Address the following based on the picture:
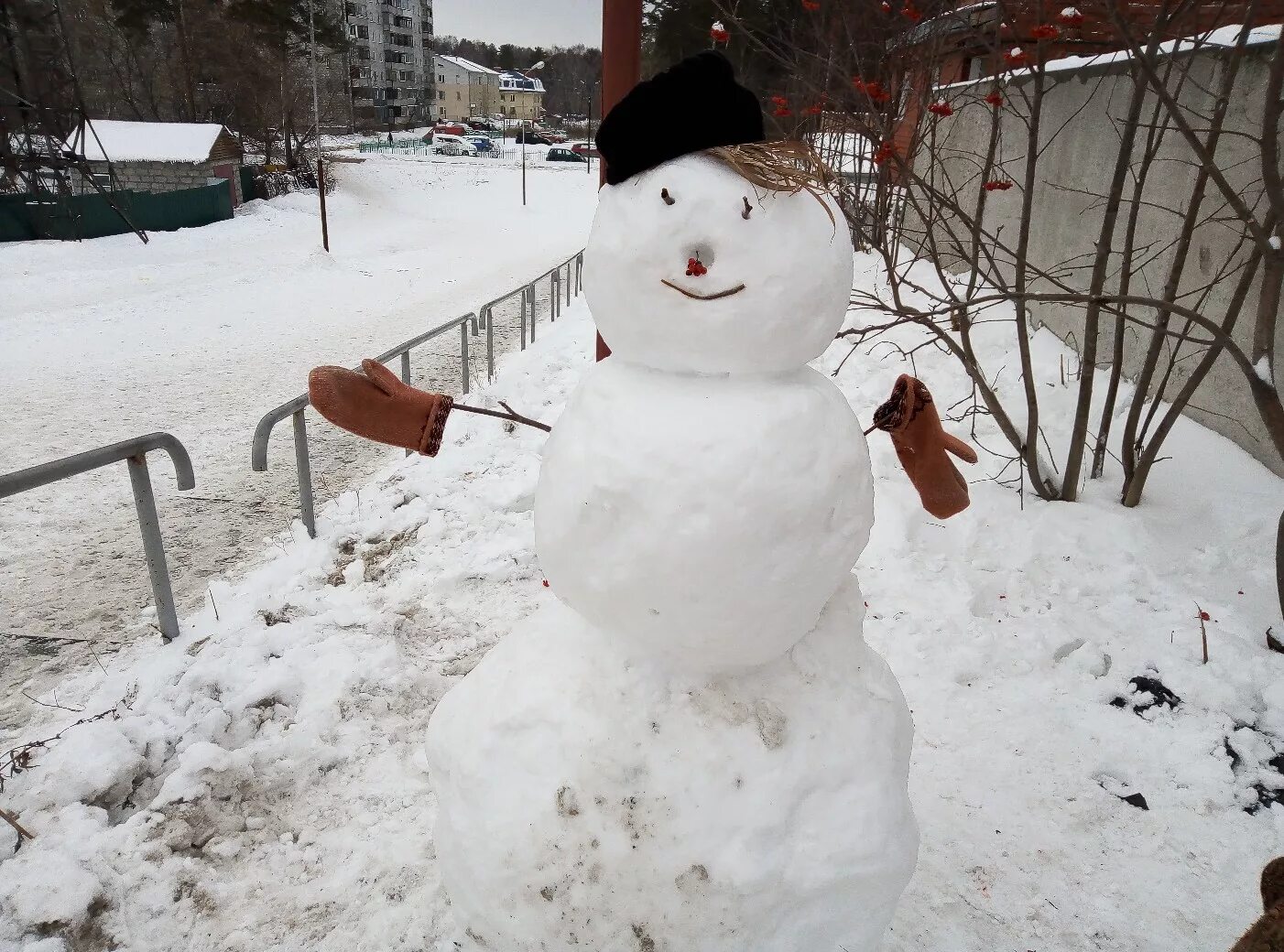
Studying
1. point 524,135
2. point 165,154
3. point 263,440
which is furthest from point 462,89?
point 263,440

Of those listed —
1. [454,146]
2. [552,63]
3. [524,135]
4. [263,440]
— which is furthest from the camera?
[552,63]

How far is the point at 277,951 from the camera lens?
208 centimetres

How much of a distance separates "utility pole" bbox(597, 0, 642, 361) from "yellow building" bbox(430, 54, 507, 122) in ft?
224

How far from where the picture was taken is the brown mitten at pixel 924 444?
1.96 metres

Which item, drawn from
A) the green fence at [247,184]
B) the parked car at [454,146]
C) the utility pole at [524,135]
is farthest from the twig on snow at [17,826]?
the parked car at [454,146]

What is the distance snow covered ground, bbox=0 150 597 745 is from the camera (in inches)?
156

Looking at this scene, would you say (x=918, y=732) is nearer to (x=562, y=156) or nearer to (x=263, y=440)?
(x=263, y=440)

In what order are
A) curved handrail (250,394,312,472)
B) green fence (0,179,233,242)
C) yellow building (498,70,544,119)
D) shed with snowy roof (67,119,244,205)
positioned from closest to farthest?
curved handrail (250,394,312,472)
green fence (0,179,233,242)
shed with snowy roof (67,119,244,205)
yellow building (498,70,544,119)

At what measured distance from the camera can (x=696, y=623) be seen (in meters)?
1.64

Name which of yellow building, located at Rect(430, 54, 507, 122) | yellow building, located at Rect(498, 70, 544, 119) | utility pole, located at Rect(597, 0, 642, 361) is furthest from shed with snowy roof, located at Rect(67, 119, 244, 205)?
yellow building, located at Rect(498, 70, 544, 119)

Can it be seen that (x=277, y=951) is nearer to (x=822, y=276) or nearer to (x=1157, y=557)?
(x=822, y=276)

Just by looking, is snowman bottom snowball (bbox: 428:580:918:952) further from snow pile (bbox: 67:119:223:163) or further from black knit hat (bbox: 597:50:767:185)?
snow pile (bbox: 67:119:223:163)

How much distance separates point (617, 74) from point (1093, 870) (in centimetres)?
300

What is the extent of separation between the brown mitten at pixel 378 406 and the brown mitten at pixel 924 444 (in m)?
1.12
